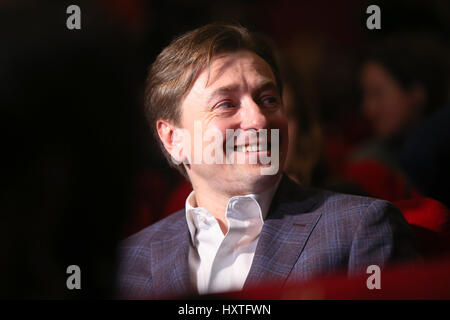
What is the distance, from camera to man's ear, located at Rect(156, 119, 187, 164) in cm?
176

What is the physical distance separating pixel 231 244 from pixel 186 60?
535 mm

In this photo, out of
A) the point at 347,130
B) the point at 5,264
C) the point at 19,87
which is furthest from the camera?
the point at 347,130

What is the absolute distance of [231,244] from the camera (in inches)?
67.6

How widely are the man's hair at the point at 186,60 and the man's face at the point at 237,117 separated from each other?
0.02 m

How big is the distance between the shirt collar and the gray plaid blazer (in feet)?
0.06

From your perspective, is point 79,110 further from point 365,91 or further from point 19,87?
point 365,91

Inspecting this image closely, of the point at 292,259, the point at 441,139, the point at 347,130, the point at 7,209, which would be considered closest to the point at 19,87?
the point at 7,209

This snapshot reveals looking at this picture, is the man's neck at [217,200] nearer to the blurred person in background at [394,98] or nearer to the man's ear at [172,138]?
the man's ear at [172,138]

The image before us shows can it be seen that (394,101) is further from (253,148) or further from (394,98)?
(253,148)

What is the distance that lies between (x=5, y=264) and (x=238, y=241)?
0.64 m

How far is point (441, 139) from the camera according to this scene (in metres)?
1.87

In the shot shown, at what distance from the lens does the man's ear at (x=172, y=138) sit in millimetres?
1758

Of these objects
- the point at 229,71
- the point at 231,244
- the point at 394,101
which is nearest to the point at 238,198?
the point at 231,244

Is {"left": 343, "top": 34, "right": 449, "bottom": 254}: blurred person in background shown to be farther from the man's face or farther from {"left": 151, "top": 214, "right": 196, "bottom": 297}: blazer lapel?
{"left": 151, "top": 214, "right": 196, "bottom": 297}: blazer lapel
